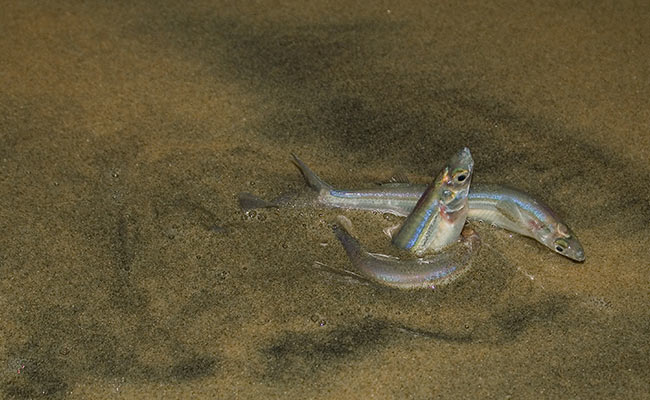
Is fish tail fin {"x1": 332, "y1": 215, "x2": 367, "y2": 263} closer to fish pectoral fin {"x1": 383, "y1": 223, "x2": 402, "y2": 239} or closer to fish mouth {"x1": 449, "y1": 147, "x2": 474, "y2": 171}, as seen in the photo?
fish pectoral fin {"x1": 383, "y1": 223, "x2": 402, "y2": 239}

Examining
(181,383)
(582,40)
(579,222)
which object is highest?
(582,40)

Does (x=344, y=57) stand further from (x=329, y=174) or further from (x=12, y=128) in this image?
(x=12, y=128)

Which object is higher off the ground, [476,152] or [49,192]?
[476,152]

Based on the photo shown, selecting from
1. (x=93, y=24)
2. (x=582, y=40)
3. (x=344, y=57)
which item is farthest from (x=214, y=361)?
(x=582, y=40)

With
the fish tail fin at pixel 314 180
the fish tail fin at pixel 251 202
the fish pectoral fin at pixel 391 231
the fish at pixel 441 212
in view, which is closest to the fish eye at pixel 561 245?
the fish at pixel 441 212

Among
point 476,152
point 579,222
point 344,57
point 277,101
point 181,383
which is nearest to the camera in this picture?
point 181,383

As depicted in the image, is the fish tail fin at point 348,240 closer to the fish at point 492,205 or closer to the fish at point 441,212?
Result: the fish at point 492,205

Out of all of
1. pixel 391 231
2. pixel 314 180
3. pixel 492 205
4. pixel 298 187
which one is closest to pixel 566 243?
pixel 492 205
